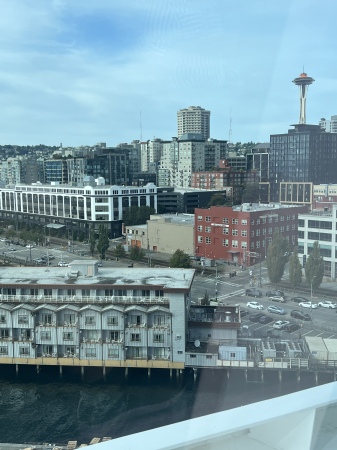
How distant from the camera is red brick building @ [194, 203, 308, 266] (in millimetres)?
7914

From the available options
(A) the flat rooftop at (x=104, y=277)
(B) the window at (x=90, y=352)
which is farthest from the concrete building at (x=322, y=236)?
(B) the window at (x=90, y=352)

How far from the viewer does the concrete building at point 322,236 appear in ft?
22.7

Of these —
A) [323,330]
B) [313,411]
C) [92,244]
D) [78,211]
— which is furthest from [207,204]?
[313,411]

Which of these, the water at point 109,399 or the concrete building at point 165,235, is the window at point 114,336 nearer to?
the water at point 109,399

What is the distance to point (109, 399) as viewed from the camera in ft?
13.0

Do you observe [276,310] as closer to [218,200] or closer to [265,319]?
[265,319]

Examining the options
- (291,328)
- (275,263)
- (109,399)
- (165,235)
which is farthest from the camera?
(165,235)

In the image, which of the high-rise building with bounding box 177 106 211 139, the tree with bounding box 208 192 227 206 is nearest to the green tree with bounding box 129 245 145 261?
the tree with bounding box 208 192 227 206

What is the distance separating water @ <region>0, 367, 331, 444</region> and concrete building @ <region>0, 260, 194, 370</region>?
147 mm

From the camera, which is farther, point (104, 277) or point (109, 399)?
point (104, 277)

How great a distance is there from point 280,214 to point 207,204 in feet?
16.1

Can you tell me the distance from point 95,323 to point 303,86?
43.7 feet

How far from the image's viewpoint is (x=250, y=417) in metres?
0.66

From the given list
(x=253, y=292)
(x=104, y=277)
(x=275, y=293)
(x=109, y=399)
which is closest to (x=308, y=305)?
(x=275, y=293)
